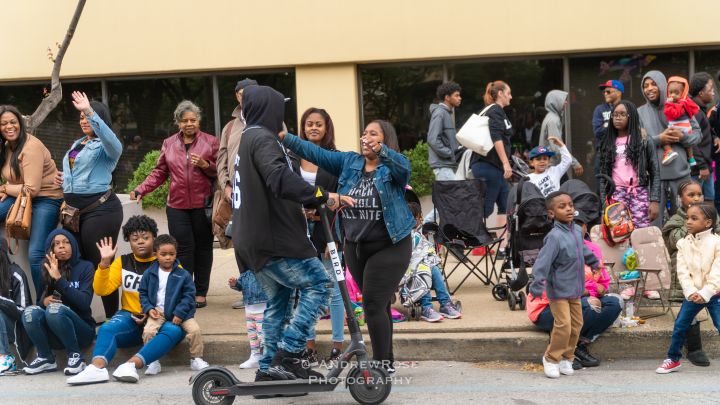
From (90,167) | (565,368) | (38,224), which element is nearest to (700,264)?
(565,368)

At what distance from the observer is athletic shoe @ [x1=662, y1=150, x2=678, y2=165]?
983 cm

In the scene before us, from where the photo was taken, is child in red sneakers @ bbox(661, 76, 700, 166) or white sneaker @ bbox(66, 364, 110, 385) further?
child in red sneakers @ bbox(661, 76, 700, 166)

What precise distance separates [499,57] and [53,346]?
265 inches

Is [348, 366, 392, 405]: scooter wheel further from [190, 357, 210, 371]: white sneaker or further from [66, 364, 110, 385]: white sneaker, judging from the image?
[66, 364, 110, 385]: white sneaker

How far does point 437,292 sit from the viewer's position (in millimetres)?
8445

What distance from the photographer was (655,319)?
8133mm

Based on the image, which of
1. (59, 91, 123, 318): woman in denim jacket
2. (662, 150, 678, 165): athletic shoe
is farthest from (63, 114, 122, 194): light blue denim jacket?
(662, 150, 678, 165): athletic shoe

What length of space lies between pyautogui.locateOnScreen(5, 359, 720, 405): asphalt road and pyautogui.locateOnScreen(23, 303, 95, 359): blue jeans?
24cm

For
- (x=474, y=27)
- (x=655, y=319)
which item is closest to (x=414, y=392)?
(x=655, y=319)

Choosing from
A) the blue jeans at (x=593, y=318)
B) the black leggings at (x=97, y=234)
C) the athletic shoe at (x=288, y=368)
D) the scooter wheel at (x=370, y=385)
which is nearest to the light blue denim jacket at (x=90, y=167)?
Answer: the black leggings at (x=97, y=234)

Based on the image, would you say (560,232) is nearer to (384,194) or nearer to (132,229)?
(384,194)

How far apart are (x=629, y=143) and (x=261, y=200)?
4178 mm

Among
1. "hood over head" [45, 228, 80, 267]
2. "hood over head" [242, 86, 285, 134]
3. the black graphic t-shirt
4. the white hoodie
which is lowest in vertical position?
the white hoodie

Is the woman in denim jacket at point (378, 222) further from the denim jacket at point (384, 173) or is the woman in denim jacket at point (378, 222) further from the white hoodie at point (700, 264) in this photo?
the white hoodie at point (700, 264)
